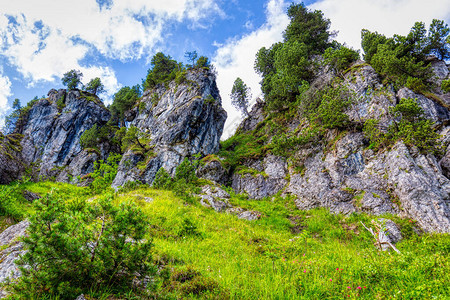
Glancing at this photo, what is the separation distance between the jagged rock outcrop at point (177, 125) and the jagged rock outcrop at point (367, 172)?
10232 millimetres

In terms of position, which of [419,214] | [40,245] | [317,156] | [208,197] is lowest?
[40,245]

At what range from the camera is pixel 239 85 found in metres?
47.3

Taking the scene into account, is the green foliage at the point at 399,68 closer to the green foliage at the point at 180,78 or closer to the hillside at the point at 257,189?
the hillside at the point at 257,189

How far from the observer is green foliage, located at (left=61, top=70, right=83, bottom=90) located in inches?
2189

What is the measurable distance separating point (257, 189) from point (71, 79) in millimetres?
62776

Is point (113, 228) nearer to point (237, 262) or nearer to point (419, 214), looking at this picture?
point (237, 262)

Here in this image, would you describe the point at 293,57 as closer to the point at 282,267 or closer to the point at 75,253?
the point at 282,267

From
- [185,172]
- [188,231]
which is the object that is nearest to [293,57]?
[185,172]

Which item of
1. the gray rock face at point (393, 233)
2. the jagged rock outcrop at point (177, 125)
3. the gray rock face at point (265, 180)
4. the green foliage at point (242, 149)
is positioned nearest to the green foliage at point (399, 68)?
the gray rock face at point (265, 180)

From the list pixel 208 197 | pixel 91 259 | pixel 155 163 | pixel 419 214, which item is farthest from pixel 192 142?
pixel 91 259

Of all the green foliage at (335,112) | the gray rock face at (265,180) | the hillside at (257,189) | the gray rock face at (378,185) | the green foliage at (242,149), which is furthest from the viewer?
the green foliage at (242,149)

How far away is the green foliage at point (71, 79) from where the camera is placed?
55594 mm

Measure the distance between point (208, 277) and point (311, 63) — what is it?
34635 mm

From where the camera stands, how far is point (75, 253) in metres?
2.76
